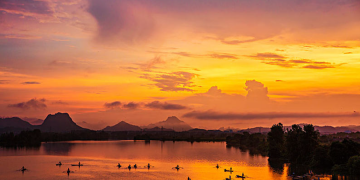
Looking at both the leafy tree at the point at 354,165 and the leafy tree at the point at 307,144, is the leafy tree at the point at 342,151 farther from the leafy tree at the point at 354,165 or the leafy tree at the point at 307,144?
the leafy tree at the point at 307,144

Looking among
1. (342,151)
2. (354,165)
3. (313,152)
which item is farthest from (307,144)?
(354,165)

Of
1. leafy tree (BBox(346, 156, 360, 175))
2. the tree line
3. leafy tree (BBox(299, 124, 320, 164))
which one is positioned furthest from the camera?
leafy tree (BBox(299, 124, 320, 164))

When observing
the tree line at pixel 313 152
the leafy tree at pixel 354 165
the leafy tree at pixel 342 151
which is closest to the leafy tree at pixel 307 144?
the tree line at pixel 313 152

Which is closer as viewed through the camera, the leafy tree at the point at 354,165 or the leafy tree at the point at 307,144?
the leafy tree at the point at 354,165

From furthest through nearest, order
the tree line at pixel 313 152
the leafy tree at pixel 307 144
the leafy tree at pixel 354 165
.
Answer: the leafy tree at pixel 307 144, the tree line at pixel 313 152, the leafy tree at pixel 354 165

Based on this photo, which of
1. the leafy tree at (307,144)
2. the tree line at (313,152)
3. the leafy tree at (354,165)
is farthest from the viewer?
the leafy tree at (307,144)

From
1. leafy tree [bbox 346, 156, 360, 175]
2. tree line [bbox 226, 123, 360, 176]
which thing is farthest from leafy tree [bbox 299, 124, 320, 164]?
leafy tree [bbox 346, 156, 360, 175]

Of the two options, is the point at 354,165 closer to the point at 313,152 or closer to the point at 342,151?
the point at 342,151

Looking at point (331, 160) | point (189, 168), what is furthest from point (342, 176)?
point (189, 168)

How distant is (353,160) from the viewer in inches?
3447

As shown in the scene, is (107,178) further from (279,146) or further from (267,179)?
(279,146)

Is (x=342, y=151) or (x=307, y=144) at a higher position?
(x=307, y=144)

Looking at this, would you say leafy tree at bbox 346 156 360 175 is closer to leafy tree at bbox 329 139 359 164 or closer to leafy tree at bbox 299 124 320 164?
leafy tree at bbox 329 139 359 164

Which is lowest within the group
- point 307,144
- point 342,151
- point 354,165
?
point 354,165
